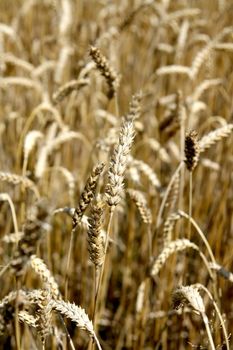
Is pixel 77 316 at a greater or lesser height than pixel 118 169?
lesser

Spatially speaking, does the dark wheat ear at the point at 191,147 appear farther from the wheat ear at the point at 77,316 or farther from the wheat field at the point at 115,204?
the wheat ear at the point at 77,316

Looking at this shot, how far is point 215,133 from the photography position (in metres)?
1.18

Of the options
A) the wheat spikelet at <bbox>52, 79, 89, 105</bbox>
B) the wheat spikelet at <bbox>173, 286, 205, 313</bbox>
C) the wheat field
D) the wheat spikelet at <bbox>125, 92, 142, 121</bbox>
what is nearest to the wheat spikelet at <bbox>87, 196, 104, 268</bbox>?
the wheat field

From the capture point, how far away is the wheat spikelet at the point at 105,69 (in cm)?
114

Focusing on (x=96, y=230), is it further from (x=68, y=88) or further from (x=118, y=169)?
(x=68, y=88)

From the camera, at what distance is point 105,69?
118 cm

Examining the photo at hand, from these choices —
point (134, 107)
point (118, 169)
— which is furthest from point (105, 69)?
point (118, 169)

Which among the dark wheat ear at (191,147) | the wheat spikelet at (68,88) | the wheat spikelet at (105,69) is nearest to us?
the dark wheat ear at (191,147)

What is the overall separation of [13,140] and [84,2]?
5.47 ft

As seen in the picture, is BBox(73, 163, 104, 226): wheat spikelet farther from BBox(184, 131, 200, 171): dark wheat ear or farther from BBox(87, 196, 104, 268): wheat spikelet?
BBox(184, 131, 200, 171): dark wheat ear

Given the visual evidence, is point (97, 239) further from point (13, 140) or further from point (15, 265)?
point (13, 140)

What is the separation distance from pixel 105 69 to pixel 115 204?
48 centimetres

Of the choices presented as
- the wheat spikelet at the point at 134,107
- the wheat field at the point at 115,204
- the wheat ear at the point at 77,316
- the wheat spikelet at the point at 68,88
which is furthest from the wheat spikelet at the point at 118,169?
the wheat spikelet at the point at 68,88

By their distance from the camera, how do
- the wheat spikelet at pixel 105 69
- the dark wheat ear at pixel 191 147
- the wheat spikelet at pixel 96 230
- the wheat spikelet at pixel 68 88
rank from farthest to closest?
the wheat spikelet at pixel 68 88, the wheat spikelet at pixel 105 69, the dark wheat ear at pixel 191 147, the wheat spikelet at pixel 96 230
